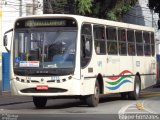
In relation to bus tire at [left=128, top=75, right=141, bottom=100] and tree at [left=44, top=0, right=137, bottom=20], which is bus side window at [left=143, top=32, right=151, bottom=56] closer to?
bus tire at [left=128, top=75, right=141, bottom=100]

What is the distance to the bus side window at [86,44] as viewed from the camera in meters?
20.3

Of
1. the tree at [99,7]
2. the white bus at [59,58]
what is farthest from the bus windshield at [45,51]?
the tree at [99,7]

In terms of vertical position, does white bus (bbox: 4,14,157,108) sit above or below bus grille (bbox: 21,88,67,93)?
above

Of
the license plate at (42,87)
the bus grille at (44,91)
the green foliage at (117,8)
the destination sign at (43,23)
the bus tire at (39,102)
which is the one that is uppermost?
the green foliage at (117,8)

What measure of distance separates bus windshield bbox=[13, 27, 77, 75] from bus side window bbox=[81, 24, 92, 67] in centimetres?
41

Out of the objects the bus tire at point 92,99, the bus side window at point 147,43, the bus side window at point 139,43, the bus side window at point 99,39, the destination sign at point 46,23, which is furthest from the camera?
the bus side window at point 147,43

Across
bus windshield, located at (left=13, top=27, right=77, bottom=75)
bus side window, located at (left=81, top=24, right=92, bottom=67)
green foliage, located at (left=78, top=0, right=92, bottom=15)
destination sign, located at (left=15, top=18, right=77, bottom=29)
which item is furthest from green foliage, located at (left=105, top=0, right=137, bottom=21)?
bus windshield, located at (left=13, top=27, right=77, bottom=75)

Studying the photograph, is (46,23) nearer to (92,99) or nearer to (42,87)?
(42,87)

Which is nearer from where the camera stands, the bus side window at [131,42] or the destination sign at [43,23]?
the destination sign at [43,23]

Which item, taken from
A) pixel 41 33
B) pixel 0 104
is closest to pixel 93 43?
pixel 41 33

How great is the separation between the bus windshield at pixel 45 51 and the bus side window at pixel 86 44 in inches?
16.2

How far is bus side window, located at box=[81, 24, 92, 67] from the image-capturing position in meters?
20.3

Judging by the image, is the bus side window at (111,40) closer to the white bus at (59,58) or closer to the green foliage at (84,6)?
the white bus at (59,58)

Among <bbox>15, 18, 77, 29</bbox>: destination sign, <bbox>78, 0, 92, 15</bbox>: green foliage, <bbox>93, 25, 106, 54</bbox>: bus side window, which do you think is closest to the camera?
<bbox>15, 18, 77, 29</bbox>: destination sign
